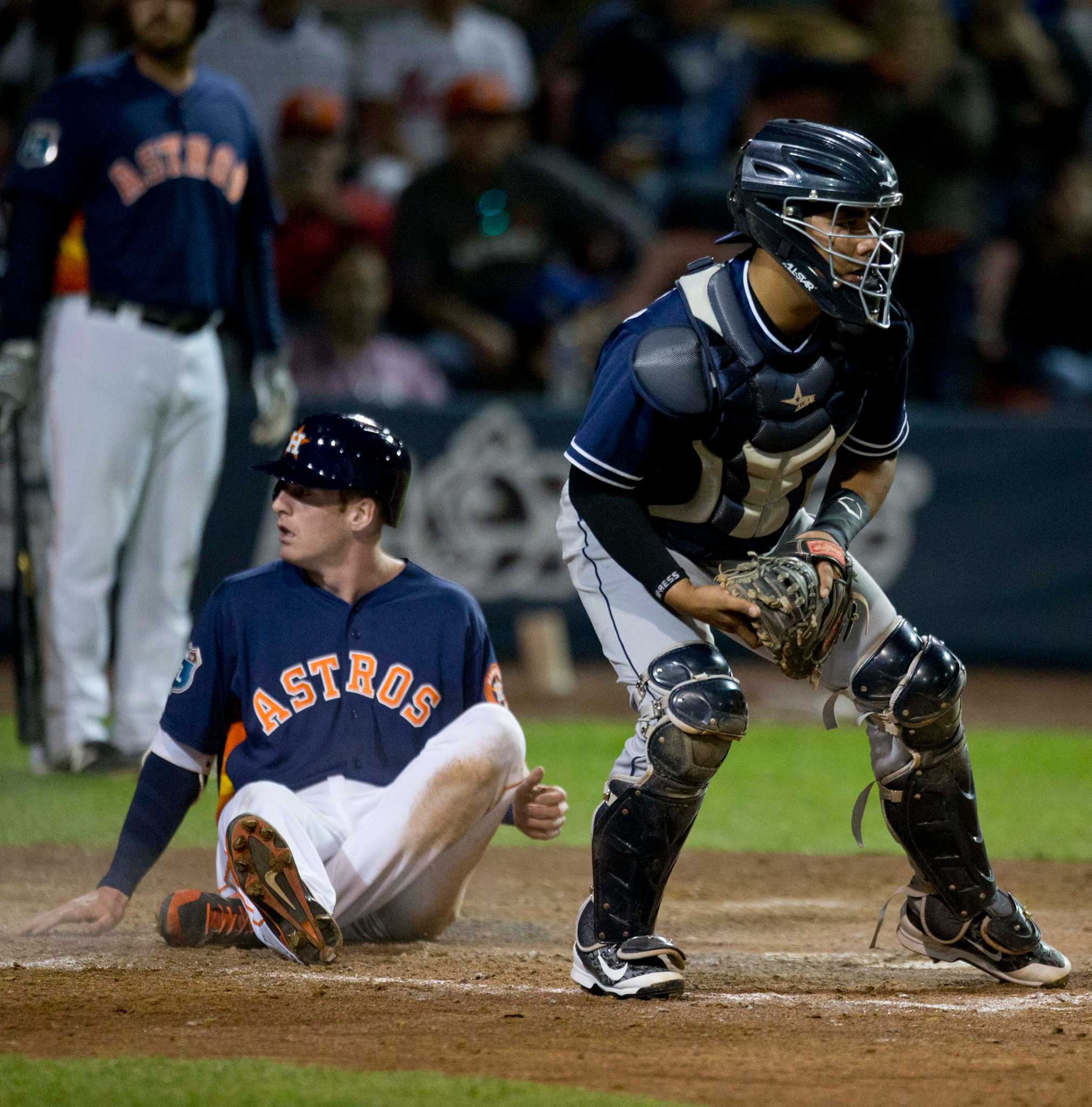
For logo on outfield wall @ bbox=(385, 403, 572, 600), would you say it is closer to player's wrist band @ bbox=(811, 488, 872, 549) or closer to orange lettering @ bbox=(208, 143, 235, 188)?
orange lettering @ bbox=(208, 143, 235, 188)

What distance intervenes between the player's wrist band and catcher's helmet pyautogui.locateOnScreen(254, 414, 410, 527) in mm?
966

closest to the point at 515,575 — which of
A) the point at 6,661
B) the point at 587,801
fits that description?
the point at 6,661

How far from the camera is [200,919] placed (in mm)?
3828

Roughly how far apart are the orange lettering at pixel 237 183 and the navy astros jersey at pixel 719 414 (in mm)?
3133

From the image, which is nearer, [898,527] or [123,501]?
[123,501]

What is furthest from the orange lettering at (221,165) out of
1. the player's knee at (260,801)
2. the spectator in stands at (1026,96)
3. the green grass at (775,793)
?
the spectator in stands at (1026,96)

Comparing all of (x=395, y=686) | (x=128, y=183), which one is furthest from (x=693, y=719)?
(x=128, y=183)

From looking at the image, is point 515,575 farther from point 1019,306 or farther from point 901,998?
point 901,998

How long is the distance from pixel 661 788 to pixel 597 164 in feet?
27.2

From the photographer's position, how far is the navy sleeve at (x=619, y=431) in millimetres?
3422

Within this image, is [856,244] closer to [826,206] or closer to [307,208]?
[826,206]

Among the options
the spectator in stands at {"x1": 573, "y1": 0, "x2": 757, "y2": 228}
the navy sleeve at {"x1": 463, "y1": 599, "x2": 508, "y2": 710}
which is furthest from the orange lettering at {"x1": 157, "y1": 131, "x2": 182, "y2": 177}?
the spectator in stands at {"x1": 573, "y1": 0, "x2": 757, "y2": 228}

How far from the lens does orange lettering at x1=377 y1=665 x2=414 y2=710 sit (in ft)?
12.8

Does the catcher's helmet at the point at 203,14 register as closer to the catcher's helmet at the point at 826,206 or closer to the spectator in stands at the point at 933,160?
the catcher's helmet at the point at 826,206
